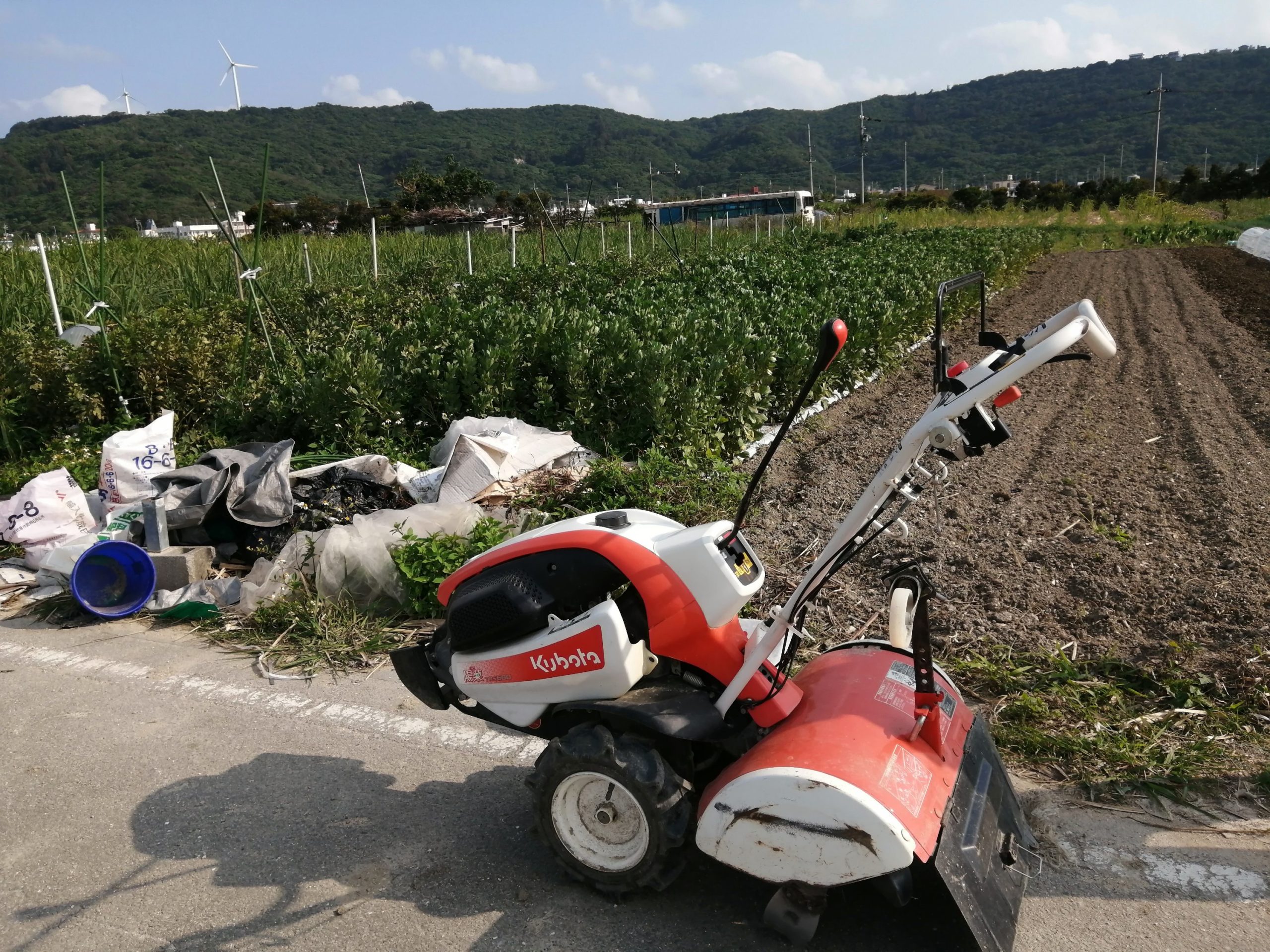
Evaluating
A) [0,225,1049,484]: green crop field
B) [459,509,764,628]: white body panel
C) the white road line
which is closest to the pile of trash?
the white road line

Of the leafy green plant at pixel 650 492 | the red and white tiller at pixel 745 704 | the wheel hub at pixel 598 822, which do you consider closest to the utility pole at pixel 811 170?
the leafy green plant at pixel 650 492

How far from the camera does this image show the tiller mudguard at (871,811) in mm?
2391

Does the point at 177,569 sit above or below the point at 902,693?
below

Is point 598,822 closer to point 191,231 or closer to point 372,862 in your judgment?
point 372,862

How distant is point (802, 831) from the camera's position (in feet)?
8.04

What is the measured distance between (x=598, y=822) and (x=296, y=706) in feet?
6.41

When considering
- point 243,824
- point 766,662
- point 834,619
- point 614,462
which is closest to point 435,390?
point 614,462

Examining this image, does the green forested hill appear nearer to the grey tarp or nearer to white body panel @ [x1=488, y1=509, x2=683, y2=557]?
the grey tarp

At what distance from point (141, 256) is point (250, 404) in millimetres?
8335

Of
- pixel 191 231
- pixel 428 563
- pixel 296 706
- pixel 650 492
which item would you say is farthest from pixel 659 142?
pixel 296 706

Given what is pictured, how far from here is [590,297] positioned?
10.9 metres

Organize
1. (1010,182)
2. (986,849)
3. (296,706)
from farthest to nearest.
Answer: (1010,182)
(296,706)
(986,849)

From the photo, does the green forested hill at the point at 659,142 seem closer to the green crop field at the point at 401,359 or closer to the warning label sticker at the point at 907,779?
the green crop field at the point at 401,359

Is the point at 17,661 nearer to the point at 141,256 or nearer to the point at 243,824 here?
the point at 243,824
